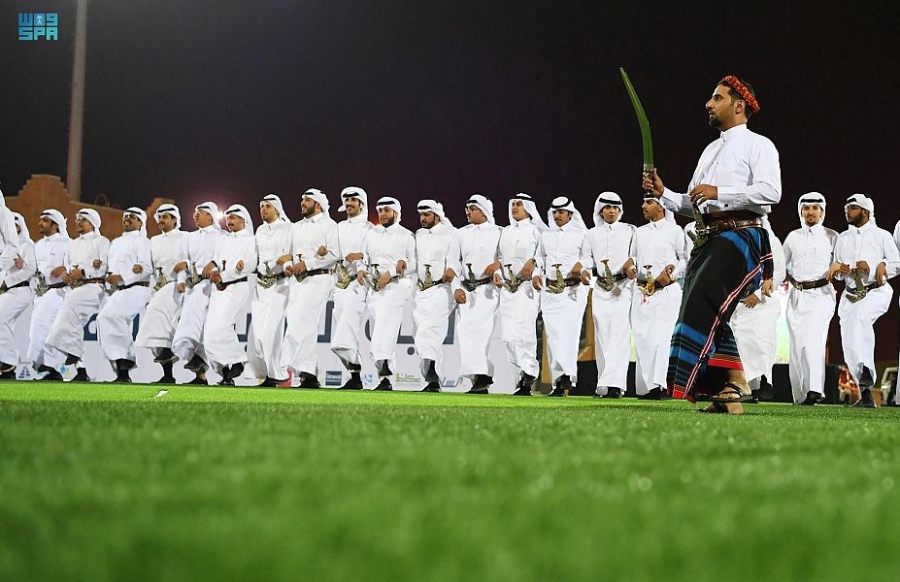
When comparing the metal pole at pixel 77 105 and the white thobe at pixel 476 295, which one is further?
the metal pole at pixel 77 105

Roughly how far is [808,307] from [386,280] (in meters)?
4.49

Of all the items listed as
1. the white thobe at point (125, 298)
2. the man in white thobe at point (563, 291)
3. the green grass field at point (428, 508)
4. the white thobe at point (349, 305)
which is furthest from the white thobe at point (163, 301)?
the green grass field at point (428, 508)

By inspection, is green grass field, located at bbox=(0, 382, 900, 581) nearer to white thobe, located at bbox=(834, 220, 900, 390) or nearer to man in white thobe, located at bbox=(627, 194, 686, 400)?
man in white thobe, located at bbox=(627, 194, 686, 400)

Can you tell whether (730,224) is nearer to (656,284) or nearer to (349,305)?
(656,284)

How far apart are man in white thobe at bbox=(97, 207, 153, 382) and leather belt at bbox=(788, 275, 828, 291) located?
7.30 m

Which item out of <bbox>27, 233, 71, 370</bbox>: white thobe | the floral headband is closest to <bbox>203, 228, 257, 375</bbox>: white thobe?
<bbox>27, 233, 71, 370</bbox>: white thobe

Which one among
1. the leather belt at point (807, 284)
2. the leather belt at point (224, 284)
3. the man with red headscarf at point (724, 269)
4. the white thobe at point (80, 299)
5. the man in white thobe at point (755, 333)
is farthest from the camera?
the white thobe at point (80, 299)

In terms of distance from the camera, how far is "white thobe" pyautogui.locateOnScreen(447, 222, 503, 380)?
33.0 ft

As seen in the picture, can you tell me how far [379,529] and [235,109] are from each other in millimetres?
24728

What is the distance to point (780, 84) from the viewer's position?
18.2m

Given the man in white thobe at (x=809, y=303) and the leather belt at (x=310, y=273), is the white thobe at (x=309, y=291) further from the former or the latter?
the man in white thobe at (x=809, y=303)

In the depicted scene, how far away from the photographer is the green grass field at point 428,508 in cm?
100

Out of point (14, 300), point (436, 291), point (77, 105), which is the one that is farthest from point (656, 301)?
point (77, 105)

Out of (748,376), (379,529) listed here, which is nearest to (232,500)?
(379,529)
